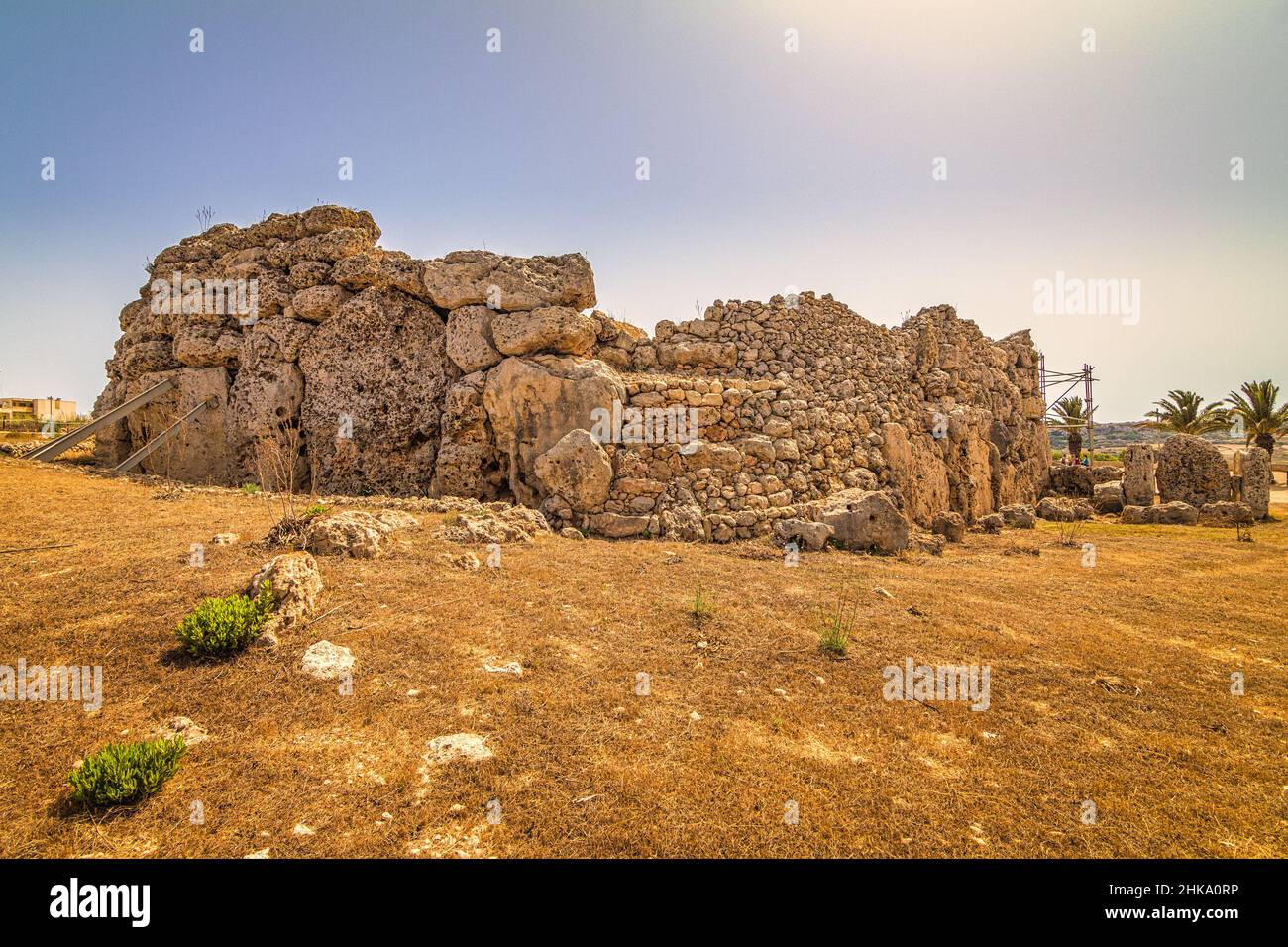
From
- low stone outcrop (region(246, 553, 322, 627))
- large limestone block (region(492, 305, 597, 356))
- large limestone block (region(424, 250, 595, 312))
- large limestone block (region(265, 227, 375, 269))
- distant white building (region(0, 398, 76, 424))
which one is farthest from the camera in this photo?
distant white building (region(0, 398, 76, 424))

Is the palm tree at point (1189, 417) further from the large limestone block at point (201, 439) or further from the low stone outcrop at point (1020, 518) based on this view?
the large limestone block at point (201, 439)

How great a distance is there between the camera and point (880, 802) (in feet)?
10.5

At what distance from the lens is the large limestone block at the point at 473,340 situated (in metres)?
11.8

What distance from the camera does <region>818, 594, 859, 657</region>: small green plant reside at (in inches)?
211

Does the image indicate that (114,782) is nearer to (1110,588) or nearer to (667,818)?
(667,818)

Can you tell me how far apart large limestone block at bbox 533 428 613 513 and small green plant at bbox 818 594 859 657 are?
504 cm

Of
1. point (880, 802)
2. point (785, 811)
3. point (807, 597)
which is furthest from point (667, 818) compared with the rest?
point (807, 597)

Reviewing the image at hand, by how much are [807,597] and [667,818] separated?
4604 millimetres

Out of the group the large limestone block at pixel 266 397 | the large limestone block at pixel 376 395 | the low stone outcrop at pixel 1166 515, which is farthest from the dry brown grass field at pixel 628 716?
the low stone outcrop at pixel 1166 515

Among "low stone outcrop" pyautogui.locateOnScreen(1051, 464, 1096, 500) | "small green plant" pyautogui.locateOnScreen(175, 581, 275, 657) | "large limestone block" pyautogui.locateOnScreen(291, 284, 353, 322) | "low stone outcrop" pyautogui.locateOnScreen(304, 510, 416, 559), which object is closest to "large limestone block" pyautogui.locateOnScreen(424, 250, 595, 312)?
"large limestone block" pyautogui.locateOnScreen(291, 284, 353, 322)

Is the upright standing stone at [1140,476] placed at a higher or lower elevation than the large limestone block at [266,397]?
lower

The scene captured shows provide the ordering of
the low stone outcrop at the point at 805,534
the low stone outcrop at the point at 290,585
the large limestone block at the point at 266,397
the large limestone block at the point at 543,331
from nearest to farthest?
the low stone outcrop at the point at 290,585 < the low stone outcrop at the point at 805,534 < the large limestone block at the point at 543,331 < the large limestone block at the point at 266,397

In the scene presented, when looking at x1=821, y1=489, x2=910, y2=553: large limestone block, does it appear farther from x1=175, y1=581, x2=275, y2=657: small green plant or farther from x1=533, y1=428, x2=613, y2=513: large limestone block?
x1=175, y1=581, x2=275, y2=657: small green plant

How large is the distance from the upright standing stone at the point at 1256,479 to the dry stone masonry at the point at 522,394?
8.91m
